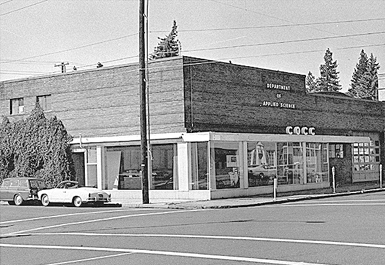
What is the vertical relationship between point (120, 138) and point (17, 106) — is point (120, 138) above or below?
below

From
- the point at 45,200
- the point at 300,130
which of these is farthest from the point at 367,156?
the point at 45,200

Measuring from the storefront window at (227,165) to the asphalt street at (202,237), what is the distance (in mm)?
7987

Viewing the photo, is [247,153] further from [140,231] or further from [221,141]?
[140,231]

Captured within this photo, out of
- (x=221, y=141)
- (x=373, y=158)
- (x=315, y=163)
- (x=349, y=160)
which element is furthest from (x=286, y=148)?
(x=373, y=158)

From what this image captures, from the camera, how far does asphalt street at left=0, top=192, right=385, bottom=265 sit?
1303 centimetres

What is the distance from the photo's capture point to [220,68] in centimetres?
3566

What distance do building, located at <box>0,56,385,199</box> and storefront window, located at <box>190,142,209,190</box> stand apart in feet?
0.17

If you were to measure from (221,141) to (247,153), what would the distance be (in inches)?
90.4

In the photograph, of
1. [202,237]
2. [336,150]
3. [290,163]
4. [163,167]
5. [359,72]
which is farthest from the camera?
[359,72]

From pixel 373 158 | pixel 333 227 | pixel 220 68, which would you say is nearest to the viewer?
pixel 333 227

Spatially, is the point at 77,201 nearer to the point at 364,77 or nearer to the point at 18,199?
the point at 18,199

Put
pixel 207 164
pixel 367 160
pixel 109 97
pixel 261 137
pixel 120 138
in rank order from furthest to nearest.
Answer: pixel 367 160 < pixel 109 97 < pixel 120 138 < pixel 261 137 < pixel 207 164

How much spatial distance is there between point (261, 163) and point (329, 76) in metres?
71.0

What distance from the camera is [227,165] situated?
33906 mm
